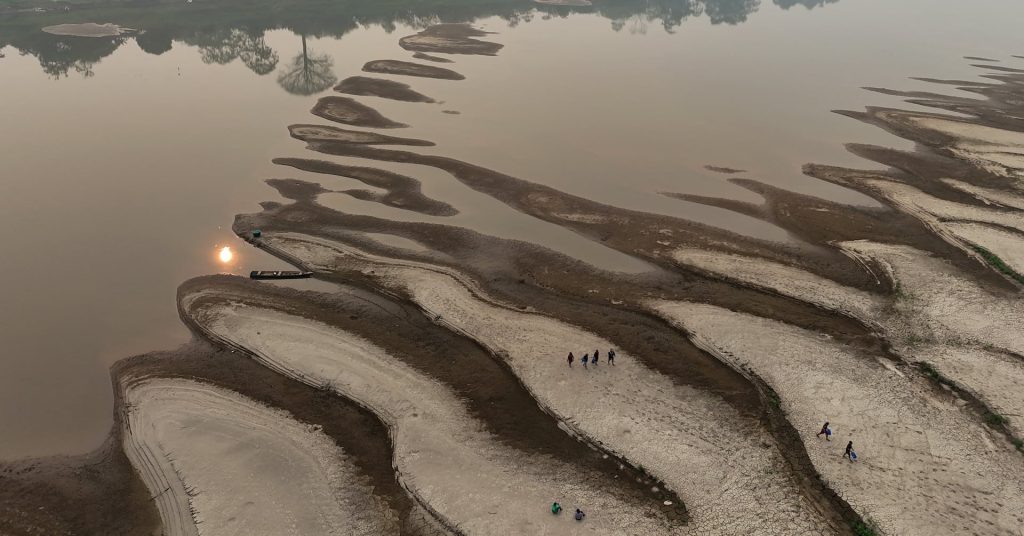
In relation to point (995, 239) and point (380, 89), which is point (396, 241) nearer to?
point (380, 89)

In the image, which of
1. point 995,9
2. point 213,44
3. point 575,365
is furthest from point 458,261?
point 995,9

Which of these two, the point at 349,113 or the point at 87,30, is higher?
the point at 87,30

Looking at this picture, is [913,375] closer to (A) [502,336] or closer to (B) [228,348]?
(A) [502,336]

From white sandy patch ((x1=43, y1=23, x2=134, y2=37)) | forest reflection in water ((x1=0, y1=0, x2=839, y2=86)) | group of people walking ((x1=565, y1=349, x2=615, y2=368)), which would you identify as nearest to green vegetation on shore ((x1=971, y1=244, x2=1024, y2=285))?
group of people walking ((x1=565, y1=349, x2=615, y2=368))

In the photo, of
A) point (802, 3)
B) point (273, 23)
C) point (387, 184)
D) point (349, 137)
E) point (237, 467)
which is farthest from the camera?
point (802, 3)

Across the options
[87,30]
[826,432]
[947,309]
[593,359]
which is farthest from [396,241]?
[87,30]

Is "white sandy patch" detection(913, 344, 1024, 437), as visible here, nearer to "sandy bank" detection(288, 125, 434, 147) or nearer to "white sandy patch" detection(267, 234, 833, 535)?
"white sandy patch" detection(267, 234, 833, 535)
